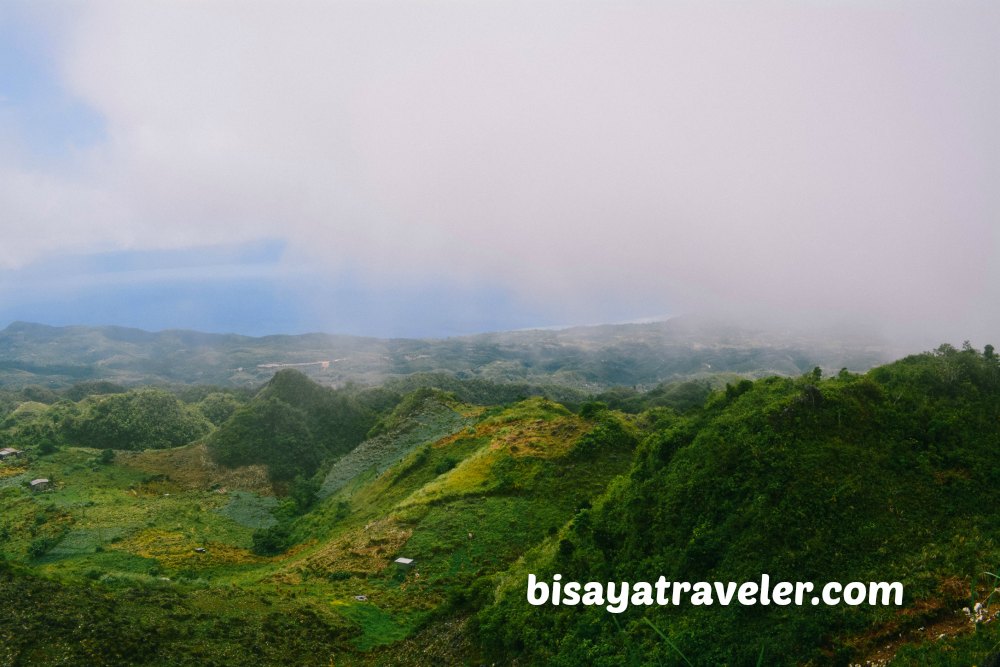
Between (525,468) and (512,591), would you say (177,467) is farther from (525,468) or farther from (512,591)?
(512,591)

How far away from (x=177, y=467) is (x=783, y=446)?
6748 centimetres

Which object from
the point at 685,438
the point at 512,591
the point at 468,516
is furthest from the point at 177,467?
the point at 685,438

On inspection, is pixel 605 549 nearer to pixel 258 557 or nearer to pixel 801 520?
pixel 801 520

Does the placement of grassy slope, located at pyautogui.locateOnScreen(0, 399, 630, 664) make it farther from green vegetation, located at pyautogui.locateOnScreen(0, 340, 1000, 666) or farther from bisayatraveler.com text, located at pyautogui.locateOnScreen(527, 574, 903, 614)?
bisayatraveler.com text, located at pyautogui.locateOnScreen(527, 574, 903, 614)

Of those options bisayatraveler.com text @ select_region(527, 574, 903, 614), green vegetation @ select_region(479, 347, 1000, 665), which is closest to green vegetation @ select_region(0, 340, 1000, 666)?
green vegetation @ select_region(479, 347, 1000, 665)

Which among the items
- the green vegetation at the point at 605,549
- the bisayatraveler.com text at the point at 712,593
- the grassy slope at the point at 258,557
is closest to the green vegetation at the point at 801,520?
the green vegetation at the point at 605,549

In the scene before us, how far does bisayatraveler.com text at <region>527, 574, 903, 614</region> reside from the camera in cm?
1497

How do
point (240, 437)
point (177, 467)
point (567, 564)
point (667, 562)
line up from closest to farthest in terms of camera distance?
point (667, 562), point (567, 564), point (177, 467), point (240, 437)

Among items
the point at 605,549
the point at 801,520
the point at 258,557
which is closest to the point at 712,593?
the point at 801,520

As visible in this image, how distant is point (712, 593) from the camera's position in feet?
55.2

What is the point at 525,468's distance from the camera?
4031cm

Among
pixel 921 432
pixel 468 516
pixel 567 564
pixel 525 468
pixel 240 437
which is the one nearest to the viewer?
pixel 921 432

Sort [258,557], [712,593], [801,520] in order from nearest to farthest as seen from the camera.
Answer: [712,593] → [801,520] → [258,557]

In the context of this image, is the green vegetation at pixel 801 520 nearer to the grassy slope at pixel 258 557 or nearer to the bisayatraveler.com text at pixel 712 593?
the bisayatraveler.com text at pixel 712 593
